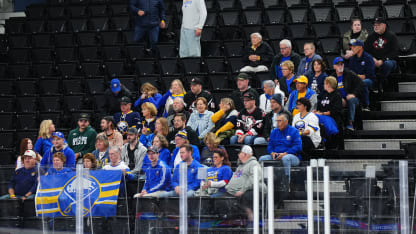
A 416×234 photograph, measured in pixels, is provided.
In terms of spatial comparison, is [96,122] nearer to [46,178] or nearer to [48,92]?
[48,92]

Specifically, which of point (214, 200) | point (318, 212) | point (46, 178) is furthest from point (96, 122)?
point (318, 212)

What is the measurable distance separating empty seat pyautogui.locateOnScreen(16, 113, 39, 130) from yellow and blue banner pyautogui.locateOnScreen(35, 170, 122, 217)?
445 cm

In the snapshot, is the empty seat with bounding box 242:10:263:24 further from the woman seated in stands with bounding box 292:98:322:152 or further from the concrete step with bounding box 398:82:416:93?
the woman seated in stands with bounding box 292:98:322:152

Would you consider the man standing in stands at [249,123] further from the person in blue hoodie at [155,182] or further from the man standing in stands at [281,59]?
the person in blue hoodie at [155,182]

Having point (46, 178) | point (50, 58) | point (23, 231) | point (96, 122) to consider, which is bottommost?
point (23, 231)

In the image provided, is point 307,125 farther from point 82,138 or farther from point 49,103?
point 49,103

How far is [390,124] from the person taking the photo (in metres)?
12.0

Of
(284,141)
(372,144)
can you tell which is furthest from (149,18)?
(284,141)

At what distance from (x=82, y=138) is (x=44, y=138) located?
2.03ft

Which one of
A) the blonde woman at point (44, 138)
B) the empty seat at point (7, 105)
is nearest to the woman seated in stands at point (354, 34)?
the blonde woman at point (44, 138)

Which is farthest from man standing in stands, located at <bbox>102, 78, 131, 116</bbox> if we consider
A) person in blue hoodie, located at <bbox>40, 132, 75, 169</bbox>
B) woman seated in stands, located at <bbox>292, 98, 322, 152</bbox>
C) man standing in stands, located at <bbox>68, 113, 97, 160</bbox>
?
woman seated in stands, located at <bbox>292, 98, 322, 152</bbox>

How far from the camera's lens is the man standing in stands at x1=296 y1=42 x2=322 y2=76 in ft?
39.9

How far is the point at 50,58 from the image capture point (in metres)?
15.3

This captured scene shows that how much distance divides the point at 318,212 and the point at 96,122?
5.75 metres
